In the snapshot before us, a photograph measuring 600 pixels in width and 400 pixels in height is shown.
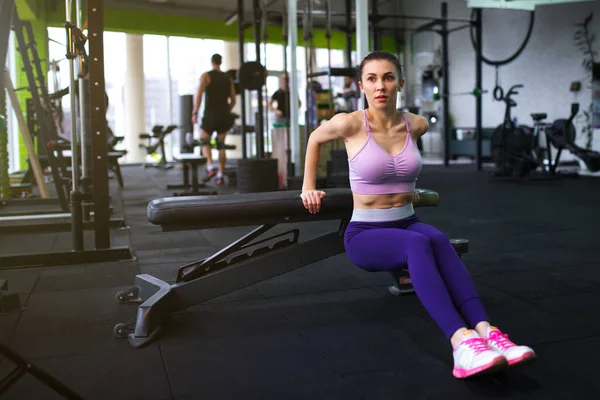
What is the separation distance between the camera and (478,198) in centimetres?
575

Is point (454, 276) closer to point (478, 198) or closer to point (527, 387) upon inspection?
point (527, 387)

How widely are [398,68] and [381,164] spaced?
0.31 metres

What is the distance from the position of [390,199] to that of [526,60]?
32.8 feet

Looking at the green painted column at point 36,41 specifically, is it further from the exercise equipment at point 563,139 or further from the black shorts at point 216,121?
the exercise equipment at point 563,139

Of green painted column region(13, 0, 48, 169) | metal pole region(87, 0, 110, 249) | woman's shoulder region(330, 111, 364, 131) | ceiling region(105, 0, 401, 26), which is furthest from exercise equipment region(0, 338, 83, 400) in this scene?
ceiling region(105, 0, 401, 26)

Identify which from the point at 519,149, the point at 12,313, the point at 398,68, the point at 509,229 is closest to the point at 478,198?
the point at 509,229

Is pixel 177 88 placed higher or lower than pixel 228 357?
higher

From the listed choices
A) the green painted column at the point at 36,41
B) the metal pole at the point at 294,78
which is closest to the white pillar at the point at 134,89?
the green painted column at the point at 36,41

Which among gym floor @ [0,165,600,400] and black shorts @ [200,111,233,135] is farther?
black shorts @ [200,111,233,135]

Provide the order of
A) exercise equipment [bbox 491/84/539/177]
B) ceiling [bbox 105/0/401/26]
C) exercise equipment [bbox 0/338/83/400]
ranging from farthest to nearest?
ceiling [bbox 105/0/401/26] → exercise equipment [bbox 491/84/539/177] → exercise equipment [bbox 0/338/83/400]

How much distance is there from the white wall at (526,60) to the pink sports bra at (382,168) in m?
8.71

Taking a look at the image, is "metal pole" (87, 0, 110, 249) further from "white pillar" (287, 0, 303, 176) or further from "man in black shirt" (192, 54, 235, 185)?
"man in black shirt" (192, 54, 235, 185)

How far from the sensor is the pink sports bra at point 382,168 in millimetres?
1920

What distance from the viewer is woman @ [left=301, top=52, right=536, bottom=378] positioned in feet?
5.64
